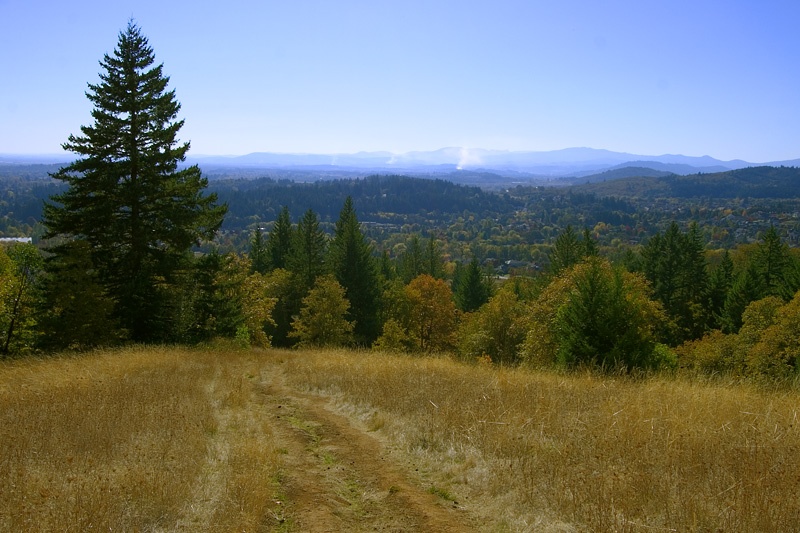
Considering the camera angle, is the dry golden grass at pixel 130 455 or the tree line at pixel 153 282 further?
the tree line at pixel 153 282

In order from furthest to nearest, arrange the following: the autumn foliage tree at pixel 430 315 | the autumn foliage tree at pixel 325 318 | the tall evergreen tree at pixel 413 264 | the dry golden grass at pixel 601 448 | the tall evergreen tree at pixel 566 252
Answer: the tall evergreen tree at pixel 413 264 < the tall evergreen tree at pixel 566 252 < the autumn foliage tree at pixel 430 315 < the autumn foliage tree at pixel 325 318 < the dry golden grass at pixel 601 448

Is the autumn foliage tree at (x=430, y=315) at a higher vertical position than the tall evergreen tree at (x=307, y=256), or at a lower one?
lower

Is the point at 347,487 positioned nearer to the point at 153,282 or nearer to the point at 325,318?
the point at 153,282

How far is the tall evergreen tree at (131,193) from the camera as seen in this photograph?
60.5 ft

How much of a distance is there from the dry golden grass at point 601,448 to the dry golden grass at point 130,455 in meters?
2.27

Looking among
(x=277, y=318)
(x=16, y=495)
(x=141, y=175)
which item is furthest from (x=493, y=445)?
(x=277, y=318)

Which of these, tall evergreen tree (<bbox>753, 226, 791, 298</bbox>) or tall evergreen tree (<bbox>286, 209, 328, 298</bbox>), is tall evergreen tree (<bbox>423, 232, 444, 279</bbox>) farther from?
tall evergreen tree (<bbox>753, 226, 791, 298</bbox>)

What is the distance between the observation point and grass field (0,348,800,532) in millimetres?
4809

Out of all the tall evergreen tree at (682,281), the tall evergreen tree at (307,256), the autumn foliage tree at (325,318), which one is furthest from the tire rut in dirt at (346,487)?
the tall evergreen tree at (682,281)

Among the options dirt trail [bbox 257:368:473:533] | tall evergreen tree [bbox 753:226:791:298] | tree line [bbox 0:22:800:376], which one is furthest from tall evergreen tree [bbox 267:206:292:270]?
dirt trail [bbox 257:368:473:533]

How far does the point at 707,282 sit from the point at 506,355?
24873 millimetres

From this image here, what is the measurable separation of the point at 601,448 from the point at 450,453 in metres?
1.92

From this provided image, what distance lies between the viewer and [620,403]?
302 inches

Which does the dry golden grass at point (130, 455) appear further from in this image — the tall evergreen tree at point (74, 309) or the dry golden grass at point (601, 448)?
the tall evergreen tree at point (74, 309)
